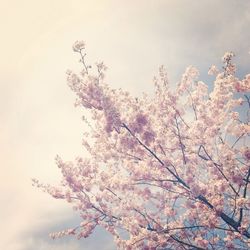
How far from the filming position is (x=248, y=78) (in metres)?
11.8

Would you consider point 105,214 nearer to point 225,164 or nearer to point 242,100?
point 225,164

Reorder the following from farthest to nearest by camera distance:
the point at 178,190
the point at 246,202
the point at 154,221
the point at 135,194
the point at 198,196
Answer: the point at 135,194, the point at 154,221, the point at 178,190, the point at 198,196, the point at 246,202

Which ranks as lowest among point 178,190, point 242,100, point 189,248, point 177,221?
point 189,248

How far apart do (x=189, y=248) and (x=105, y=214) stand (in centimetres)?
317

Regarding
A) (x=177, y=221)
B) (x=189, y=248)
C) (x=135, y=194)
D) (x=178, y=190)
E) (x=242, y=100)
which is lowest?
(x=189, y=248)

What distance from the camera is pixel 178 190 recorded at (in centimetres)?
1138

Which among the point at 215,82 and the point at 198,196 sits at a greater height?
the point at 215,82

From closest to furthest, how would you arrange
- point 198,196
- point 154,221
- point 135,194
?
point 198,196 → point 154,221 → point 135,194

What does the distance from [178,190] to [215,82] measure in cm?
381

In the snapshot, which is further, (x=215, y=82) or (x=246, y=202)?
(x=215, y=82)

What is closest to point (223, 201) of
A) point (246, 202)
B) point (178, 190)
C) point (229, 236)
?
point (246, 202)

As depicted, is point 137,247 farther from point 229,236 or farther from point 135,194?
point 229,236

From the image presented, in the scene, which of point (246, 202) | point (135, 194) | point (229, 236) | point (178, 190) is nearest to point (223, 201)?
point (246, 202)

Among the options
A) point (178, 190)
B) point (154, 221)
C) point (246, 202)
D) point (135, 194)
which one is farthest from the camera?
point (135, 194)
